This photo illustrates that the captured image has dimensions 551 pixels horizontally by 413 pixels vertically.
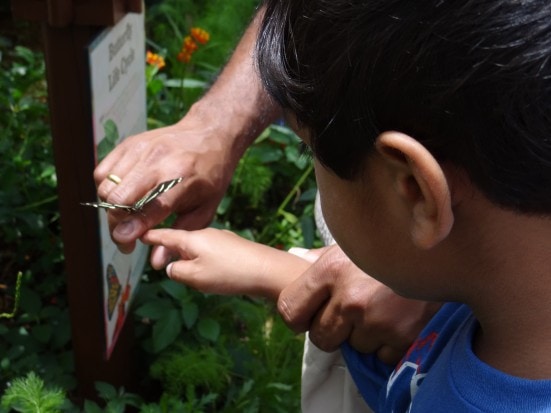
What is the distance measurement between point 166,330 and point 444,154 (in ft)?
4.33

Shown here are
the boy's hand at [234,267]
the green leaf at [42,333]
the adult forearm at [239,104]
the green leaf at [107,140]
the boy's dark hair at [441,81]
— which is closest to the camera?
the boy's dark hair at [441,81]

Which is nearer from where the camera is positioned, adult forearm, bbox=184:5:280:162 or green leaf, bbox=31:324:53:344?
adult forearm, bbox=184:5:280:162

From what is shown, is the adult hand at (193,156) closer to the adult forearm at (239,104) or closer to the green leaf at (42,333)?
the adult forearm at (239,104)

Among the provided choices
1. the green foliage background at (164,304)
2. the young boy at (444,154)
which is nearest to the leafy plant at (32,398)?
the green foliage background at (164,304)

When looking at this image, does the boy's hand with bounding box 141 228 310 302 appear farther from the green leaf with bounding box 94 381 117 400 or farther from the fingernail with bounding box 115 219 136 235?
the green leaf with bounding box 94 381 117 400

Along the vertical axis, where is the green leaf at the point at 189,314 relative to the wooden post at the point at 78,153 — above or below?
below

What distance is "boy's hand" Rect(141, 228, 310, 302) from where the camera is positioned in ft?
4.64

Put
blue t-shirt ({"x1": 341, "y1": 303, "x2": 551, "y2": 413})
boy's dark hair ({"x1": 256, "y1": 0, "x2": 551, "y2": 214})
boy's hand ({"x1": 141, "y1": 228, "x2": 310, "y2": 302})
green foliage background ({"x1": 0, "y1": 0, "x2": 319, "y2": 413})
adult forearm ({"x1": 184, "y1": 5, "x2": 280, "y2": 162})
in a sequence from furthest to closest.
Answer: green foliage background ({"x1": 0, "y1": 0, "x2": 319, "y2": 413})
adult forearm ({"x1": 184, "y1": 5, "x2": 280, "y2": 162})
boy's hand ({"x1": 141, "y1": 228, "x2": 310, "y2": 302})
blue t-shirt ({"x1": 341, "y1": 303, "x2": 551, "y2": 413})
boy's dark hair ({"x1": 256, "y1": 0, "x2": 551, "y2": 214})

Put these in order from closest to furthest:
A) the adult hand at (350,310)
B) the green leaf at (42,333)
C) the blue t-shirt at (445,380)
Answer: the blue t-shirt at (445,380) < the adult hand at (350,310) < the green leaf at (42,333)

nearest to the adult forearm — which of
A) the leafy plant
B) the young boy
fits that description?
the leafy plant

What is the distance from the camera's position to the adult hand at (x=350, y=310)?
1265mm

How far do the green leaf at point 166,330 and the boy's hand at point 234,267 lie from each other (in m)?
0.63

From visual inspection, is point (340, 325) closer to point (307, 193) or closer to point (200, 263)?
point (200, 263)

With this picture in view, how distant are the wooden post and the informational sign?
0.02 m
